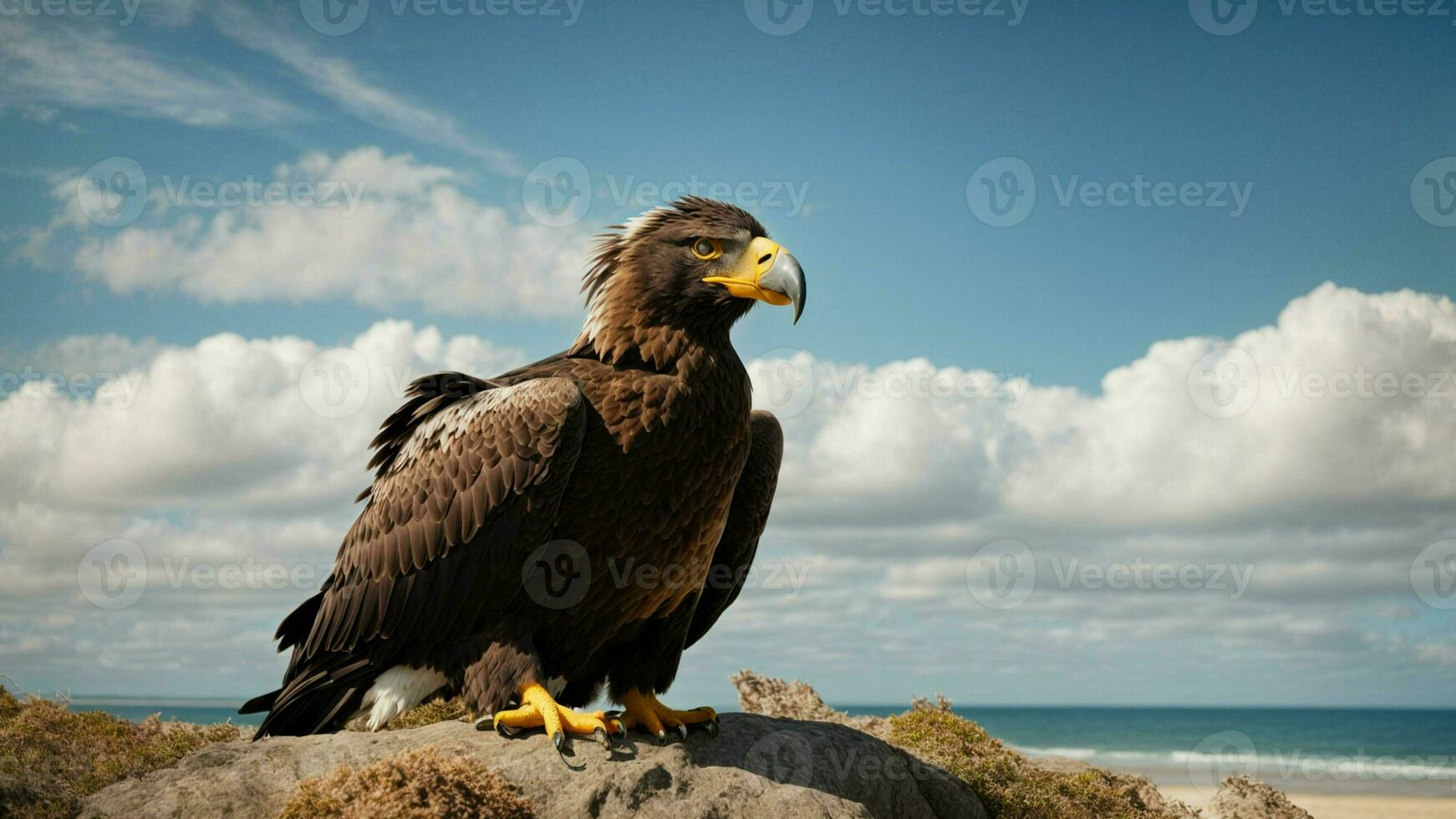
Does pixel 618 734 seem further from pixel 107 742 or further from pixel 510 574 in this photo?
pixel 107 742

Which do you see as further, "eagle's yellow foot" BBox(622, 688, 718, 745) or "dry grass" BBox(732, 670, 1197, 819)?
"dry grass" BBox(732, 670, 1197, 819)

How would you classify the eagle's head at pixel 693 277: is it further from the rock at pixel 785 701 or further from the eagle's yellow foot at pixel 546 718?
the rock at pixel 785 701

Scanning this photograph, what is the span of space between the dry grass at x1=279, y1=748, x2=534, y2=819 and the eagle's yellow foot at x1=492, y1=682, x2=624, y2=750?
14.0 inches

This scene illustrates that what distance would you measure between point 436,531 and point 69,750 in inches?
125

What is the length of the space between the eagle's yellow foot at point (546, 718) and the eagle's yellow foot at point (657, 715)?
658 millimetres

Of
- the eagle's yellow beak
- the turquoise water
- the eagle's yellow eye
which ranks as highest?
the eagle's yellow eye

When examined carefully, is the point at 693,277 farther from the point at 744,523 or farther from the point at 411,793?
the point at 411,793

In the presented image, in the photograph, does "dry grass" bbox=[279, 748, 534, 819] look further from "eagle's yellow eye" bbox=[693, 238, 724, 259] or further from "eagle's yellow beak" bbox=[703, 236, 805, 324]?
"eagle's yellow eye" bbox=[693, 238, 724, 259]

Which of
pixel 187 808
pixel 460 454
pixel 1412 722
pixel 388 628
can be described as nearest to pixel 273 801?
pixel 187 808

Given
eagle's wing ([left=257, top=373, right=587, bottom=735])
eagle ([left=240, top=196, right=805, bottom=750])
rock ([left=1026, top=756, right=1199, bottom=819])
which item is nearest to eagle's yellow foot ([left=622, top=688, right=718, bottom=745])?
eagle ([left=240, top=196, right=805, bottom=750])

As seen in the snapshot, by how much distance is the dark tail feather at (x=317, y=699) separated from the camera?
6570 millimetres

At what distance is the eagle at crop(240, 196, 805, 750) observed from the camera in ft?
19.8

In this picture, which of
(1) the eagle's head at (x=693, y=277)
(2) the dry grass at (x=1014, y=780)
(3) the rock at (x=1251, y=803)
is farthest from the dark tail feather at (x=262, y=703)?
(3) the rock at (x=1251, y=803)

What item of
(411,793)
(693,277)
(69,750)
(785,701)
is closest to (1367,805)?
(785,701)
